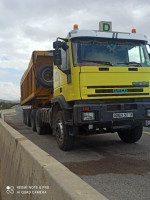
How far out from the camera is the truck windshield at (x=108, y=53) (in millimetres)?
6043

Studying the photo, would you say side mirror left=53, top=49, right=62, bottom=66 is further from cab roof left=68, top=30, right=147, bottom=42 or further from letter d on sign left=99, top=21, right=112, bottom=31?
letter d on sign left=99, top=21, right=112, bottom=31

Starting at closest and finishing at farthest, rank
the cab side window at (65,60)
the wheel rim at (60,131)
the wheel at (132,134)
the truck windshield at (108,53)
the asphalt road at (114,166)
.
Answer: the asphalt road at (114,166)
the truck windshield at (108,53)
the cab side window at (65,60)
the wheel rim at (60,131)
the wheel at (132,134)

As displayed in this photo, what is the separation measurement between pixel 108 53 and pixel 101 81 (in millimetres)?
850

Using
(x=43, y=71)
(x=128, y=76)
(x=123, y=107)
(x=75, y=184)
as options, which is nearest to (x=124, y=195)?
(x=75, y=184)

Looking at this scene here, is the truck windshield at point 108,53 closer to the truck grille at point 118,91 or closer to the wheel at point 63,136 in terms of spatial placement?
the truck grille at point 118,91

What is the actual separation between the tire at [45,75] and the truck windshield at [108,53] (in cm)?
353

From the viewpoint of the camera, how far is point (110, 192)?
354 centimetres

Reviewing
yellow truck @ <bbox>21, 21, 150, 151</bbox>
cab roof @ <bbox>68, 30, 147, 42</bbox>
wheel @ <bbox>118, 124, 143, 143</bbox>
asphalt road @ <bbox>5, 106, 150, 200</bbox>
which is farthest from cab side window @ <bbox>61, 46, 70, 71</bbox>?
wheel @ <bbox>118, 124, 143, 143</bbox>

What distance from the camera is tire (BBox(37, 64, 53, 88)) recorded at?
9500mm

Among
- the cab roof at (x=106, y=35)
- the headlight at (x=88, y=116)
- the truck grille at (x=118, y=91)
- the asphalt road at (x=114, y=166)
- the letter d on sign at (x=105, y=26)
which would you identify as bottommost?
the asphalt road at (x=114, y=166)

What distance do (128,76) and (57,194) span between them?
456 cm

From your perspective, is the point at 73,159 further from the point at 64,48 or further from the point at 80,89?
the point at 64,48

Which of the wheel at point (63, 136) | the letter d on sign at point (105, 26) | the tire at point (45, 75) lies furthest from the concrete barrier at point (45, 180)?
the tire at point (45, 75)

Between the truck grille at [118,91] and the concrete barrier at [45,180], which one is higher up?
the truck grille at [118,91]
